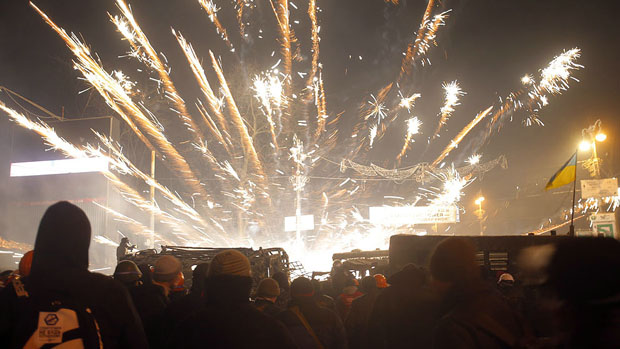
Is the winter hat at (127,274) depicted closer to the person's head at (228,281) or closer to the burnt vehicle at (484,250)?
the person's head at (228,281)

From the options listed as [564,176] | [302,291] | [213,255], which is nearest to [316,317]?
[302,291]

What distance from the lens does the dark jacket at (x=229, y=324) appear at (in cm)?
251

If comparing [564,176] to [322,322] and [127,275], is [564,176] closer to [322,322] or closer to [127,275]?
[322,322]

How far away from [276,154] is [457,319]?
101 feet

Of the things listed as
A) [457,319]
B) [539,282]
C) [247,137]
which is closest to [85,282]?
[457,319]

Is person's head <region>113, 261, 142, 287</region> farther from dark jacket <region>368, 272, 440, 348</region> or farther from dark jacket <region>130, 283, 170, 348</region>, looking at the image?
dark jacket <region>368, 272, 440, 348</region>

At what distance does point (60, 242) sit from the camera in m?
2.71

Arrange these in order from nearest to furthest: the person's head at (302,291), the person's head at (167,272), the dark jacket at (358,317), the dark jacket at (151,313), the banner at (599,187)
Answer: the dark jacket at (151,313), the person's head at (302,291), the person's head at (167,272), the dark jacket at (358,317), the banner at (599,187)

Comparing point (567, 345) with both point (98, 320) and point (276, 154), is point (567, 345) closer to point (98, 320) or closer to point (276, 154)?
point (98, 320)

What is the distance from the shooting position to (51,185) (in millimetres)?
29688

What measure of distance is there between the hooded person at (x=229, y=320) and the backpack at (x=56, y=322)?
1.45 ft

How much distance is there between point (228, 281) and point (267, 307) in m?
2.21

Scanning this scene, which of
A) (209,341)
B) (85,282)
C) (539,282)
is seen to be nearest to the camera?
(539,282)

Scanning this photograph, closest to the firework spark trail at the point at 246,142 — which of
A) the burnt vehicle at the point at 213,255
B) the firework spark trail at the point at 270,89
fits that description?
the firework spark trail at the point at 270,89
